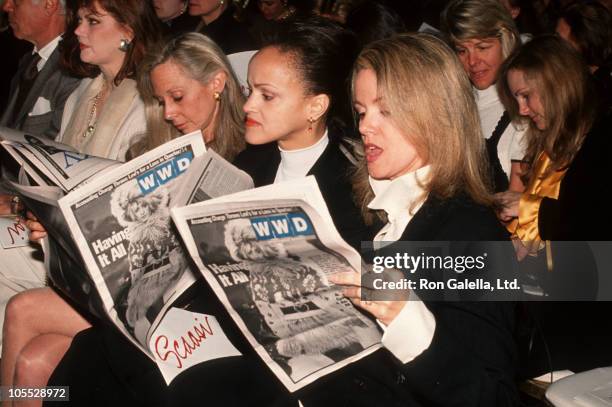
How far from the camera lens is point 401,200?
82.0 inches

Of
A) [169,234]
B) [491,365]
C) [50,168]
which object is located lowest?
[491,365]

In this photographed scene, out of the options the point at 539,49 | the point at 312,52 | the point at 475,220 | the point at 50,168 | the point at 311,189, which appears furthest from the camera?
the point at 539,49

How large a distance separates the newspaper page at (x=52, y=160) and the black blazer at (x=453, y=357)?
0.88 meters

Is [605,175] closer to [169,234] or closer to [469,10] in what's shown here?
[469,10]

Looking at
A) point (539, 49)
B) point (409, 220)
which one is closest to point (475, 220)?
point (409, 220)

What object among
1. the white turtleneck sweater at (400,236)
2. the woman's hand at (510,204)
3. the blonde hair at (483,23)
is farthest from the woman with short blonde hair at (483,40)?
the white turtleneck sweater at (400,236)

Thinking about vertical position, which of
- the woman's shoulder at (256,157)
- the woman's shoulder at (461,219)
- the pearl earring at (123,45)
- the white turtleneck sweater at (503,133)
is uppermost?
the pearl earring at (123,45)

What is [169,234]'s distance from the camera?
2.20m

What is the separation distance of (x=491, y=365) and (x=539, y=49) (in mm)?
1640

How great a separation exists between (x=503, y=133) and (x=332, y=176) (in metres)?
1.08

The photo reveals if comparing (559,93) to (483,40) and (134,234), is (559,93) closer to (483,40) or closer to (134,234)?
(483,40)

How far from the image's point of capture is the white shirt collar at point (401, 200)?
205cm

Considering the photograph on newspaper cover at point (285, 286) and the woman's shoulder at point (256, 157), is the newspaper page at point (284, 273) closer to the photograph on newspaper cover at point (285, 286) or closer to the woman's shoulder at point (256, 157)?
the photograph on newspaper cover at point (285, 286)

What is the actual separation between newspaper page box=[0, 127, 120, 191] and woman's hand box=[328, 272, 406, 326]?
92 cm
